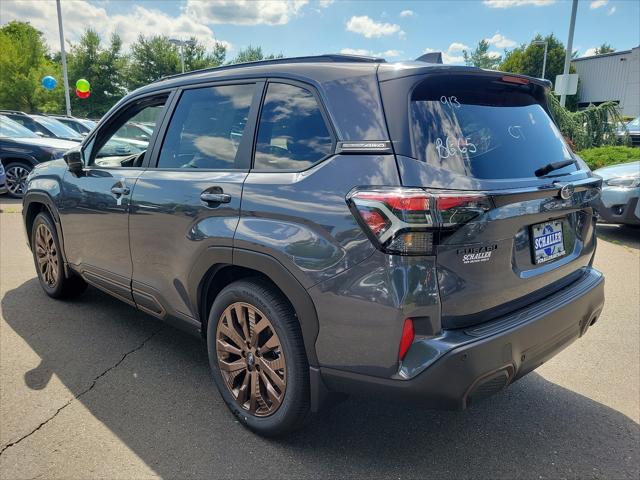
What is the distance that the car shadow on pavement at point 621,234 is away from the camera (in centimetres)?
738

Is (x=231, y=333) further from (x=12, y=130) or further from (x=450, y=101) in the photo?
(x=12, y=130)

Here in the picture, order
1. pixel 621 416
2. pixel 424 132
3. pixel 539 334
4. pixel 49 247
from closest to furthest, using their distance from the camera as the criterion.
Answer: pixel 424 132 → pixel 539 334 → pixel 621 416 → pixel 49 247

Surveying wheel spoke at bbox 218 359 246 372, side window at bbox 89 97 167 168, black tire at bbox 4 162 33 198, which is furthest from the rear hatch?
black tire at bbox 4 162 33 198

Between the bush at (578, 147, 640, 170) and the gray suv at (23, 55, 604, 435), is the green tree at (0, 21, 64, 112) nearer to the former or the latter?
the bush at (578, 147, 640, 170)

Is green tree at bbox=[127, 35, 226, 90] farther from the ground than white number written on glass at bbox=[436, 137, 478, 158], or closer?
farther from the ground

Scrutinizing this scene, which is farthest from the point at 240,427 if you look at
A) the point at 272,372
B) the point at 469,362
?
the point at 469,362

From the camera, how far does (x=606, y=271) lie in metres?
5.89

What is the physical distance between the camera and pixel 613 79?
40.0 m

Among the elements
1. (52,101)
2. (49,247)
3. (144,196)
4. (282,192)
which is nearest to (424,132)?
(282,192)

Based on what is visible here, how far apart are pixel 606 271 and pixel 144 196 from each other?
531 centimetres

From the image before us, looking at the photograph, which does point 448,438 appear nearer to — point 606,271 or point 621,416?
point 621,416

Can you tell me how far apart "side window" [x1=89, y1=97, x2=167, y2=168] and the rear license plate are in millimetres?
2507

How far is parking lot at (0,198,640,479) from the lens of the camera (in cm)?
244

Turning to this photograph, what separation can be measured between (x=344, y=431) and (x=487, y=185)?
1.54 metres
